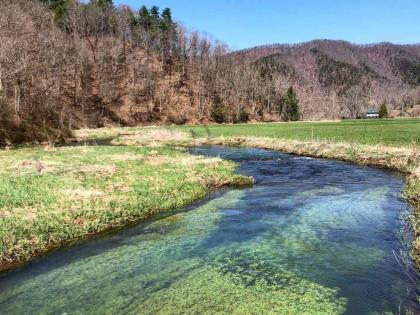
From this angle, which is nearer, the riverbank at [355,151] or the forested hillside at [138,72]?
the riverbank at [355,151]

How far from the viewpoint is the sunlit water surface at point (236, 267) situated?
920cm

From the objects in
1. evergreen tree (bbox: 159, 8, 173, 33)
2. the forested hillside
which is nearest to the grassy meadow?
the forested hillside

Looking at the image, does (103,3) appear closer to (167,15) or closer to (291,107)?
(167,15)

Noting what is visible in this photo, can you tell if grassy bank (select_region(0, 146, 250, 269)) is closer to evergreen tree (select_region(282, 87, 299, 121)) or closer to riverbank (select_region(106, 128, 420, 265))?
riverbank (select_region(106, 128, 420, 265))

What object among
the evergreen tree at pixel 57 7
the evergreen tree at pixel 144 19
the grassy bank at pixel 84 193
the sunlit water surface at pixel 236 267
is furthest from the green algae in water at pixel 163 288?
the evergreen tree at pixel 144 19

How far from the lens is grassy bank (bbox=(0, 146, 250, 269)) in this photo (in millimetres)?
13531

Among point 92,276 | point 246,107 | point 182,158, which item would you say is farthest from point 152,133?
point 246,107

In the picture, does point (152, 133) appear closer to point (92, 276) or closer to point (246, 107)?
point (92, 276)

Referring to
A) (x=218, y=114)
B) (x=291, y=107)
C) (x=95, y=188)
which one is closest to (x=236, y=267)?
(x=95, y=188)

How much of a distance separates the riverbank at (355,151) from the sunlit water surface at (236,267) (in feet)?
6.44

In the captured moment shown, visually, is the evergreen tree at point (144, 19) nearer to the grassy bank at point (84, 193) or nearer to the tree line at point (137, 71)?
the tree line at point (137, 71)

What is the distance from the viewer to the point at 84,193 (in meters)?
18.3

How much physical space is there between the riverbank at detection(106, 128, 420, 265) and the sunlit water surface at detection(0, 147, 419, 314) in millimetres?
1963

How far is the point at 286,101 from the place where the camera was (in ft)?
493
